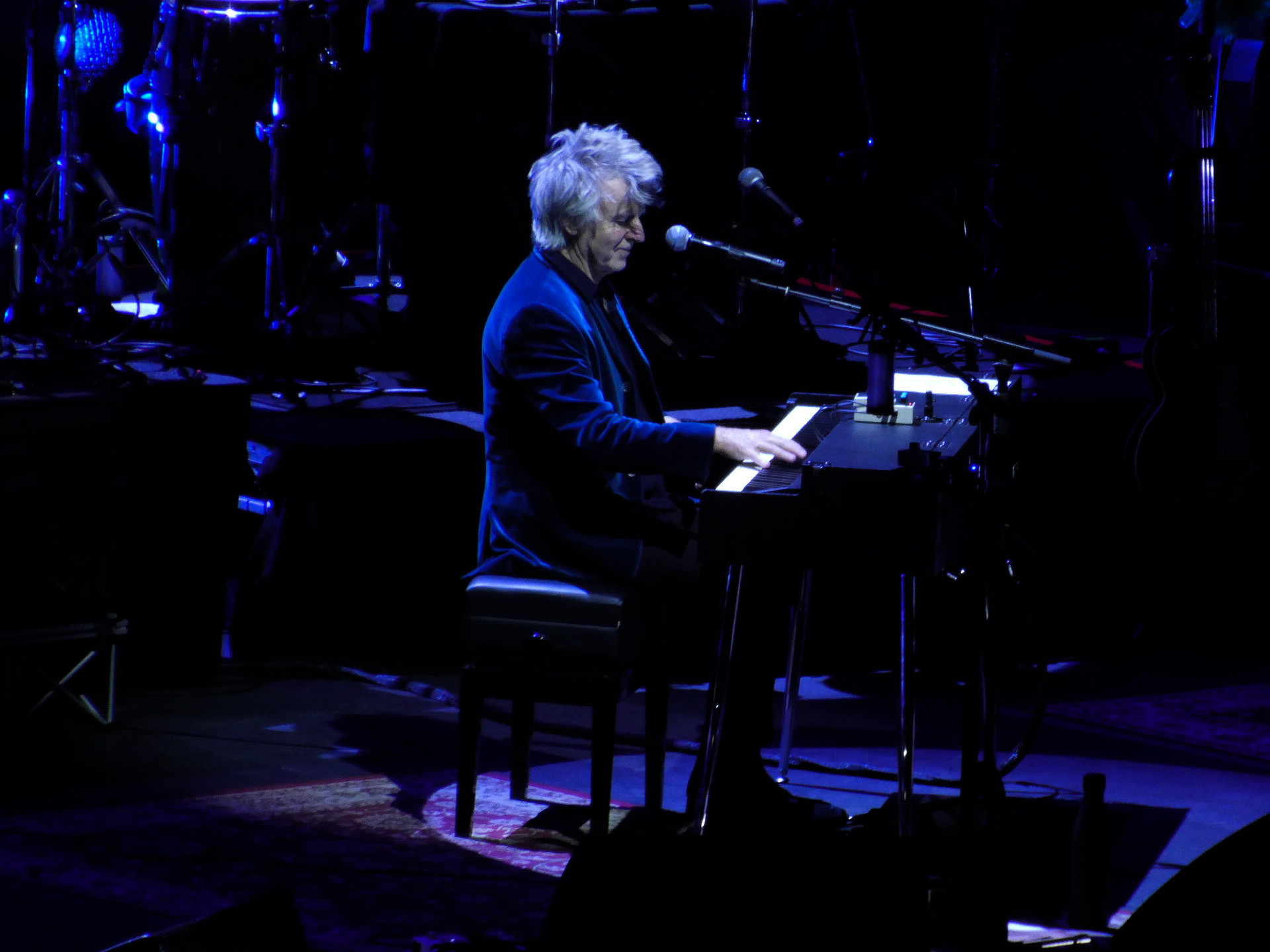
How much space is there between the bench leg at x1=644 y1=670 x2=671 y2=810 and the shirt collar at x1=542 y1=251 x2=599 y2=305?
34.4 inches

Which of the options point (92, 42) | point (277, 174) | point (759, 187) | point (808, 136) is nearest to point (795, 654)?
point (759, 187)

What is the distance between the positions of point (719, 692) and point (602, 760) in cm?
30

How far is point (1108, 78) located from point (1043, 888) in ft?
21.3

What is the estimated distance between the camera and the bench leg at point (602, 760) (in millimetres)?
3498

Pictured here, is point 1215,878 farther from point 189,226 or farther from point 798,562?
point 189,226

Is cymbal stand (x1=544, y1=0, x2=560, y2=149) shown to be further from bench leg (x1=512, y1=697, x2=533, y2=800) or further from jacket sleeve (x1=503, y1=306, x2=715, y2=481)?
bench leg (x1=512, y1=697, x2=533, y2=800)

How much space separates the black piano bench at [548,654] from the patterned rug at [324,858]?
17 centimetres

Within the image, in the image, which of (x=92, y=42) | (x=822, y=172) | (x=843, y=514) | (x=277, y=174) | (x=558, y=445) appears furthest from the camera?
(x=822, y=172)

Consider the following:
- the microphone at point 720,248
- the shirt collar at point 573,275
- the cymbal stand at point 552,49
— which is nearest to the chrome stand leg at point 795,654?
the shirt collar at point 573,275

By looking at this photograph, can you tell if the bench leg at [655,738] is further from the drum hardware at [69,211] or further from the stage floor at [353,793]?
the drum hardware at [69,211]

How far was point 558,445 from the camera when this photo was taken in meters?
3.60

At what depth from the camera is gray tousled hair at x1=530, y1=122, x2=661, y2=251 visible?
142 inches

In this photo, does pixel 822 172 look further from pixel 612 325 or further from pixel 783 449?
pixel 783 449

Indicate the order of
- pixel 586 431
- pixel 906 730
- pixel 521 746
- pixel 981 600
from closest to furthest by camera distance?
pixel 981 600
pixel 906 730
pixel 586 431
pixel 521 746
